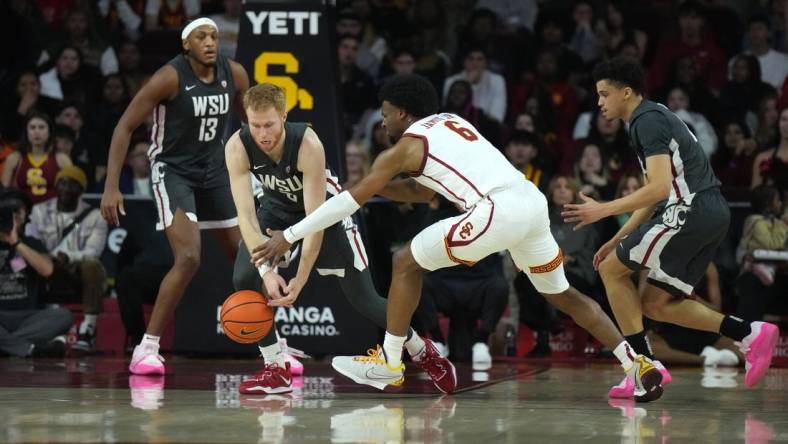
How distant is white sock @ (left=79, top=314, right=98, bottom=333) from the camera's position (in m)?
9.91

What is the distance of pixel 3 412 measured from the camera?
5539 mm

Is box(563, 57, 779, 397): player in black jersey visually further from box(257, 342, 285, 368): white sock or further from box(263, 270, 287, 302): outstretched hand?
box(257, 342, 285, 368): white sock

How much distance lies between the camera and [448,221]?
614cm

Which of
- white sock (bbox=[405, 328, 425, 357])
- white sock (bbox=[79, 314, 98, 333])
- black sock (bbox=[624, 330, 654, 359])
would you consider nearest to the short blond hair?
white sock (bbox=[405, 328, 425, 357])

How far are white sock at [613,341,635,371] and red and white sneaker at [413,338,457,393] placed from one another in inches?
32.9

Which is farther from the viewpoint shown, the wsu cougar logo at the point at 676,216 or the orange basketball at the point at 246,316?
the wsu cougar logo at the point at 676,216

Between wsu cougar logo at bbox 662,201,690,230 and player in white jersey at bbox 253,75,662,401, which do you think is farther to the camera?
wsu cougar logo at bbox 662,201,690,230

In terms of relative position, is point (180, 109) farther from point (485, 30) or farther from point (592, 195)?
point (485, 30)

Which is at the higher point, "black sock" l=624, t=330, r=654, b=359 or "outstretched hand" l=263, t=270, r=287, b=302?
"outstretched hand" l=263, t=270, r=287, b=302

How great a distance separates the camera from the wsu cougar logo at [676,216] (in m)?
6.52

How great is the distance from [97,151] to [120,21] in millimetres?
2303

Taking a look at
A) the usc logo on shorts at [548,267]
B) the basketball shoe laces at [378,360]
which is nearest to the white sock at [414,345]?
the basketball shoe laces at [378,360]

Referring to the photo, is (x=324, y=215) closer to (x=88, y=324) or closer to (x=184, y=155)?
(x=184, y=155)

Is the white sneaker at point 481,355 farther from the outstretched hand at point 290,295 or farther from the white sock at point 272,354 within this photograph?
the outstretched hand at point 290,295
